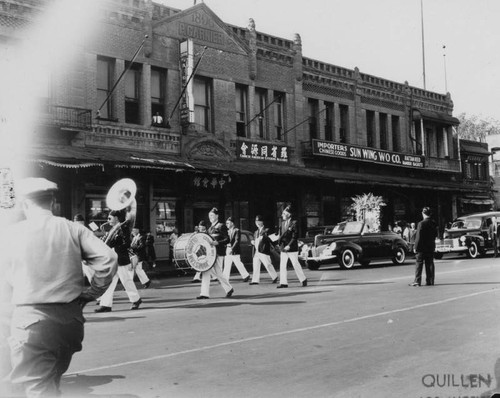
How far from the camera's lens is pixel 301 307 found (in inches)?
435

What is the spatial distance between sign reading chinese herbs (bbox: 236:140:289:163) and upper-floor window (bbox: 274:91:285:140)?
109cm

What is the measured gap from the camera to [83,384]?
598 cm

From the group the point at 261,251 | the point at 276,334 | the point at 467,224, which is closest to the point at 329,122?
the point at 467,224

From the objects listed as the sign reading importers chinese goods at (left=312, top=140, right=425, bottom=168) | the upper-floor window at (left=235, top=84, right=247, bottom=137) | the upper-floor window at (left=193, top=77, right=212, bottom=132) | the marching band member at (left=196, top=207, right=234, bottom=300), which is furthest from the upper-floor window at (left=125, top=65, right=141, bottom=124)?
the marching band member at (left=196, top=207, right=234, bottom=300)

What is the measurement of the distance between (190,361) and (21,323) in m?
3.18

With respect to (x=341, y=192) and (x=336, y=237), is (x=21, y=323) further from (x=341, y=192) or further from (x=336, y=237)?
(x=341, y=192)

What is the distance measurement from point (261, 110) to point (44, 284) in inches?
1096

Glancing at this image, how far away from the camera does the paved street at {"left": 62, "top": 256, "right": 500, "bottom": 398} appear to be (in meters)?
5.63

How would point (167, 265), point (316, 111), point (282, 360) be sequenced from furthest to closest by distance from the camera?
1. point (316, 111)
2. point (167, 265)
3. point (282, 360)

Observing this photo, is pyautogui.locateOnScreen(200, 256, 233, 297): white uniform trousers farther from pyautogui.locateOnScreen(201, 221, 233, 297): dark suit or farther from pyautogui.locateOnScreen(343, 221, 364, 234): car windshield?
pyautogui.locateOnScreen(343, 221, 364, 234): car windshield

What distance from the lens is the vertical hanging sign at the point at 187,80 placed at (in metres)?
26.3

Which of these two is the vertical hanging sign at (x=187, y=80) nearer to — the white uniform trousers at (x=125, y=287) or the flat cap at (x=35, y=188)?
the white uniform trousers at (x=125, y=287)

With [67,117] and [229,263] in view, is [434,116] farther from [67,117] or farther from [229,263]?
[229,263]

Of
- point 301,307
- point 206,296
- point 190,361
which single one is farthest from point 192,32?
point 190,361
